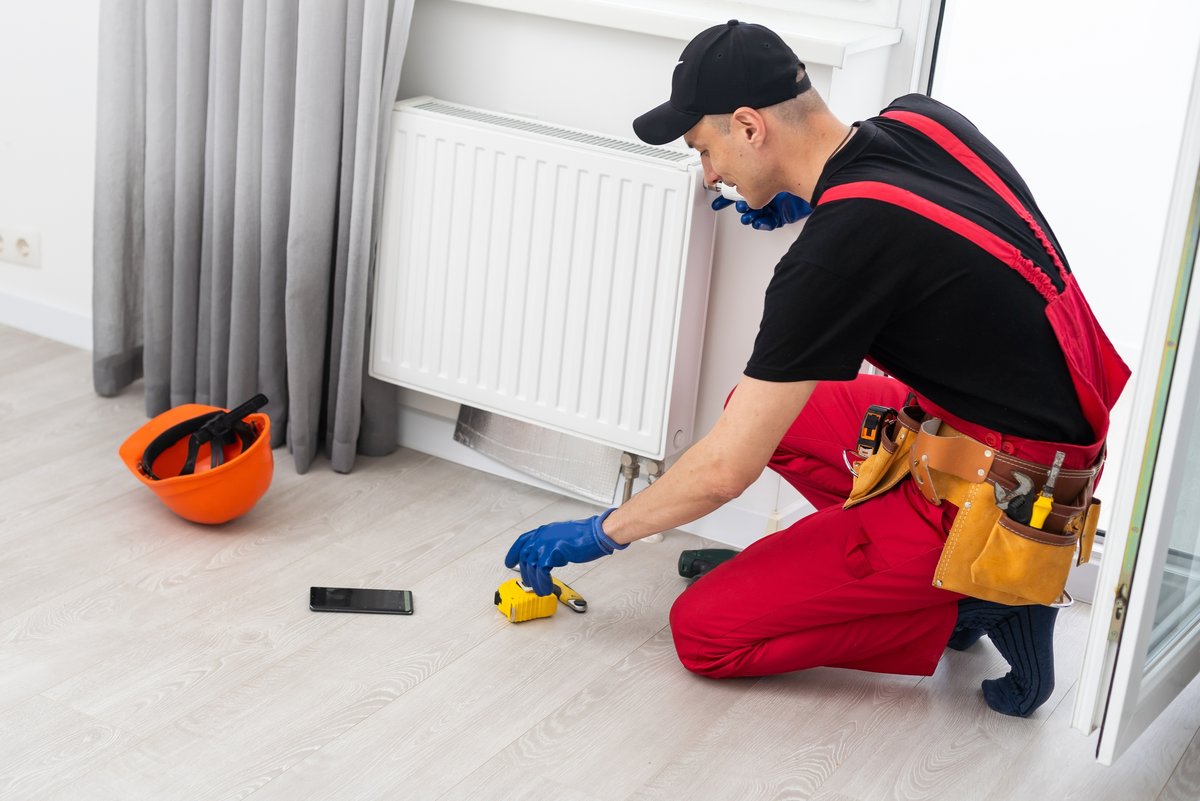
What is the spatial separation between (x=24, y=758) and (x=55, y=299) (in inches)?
68.3

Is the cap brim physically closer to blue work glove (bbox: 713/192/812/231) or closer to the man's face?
the man's face

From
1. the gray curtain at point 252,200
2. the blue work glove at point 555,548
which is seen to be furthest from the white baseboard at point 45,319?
the blue work glove at point 555,548

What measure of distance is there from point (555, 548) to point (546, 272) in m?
0.60

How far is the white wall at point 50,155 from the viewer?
9.92ft

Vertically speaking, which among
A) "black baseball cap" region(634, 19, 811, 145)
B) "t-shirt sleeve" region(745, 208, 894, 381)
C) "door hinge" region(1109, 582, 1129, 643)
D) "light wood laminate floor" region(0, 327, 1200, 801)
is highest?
"black baseball cap" region(634, 19, 811, 145)

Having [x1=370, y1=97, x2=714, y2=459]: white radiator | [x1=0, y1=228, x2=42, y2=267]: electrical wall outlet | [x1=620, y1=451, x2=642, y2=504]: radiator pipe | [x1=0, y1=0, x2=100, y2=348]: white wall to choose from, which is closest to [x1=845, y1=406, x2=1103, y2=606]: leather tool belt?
[x1=370, y1=97, x2=714, y2=459]: white radiator

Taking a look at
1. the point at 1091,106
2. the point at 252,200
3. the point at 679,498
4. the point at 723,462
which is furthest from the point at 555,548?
the point at 1091,106

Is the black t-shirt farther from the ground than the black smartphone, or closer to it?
farther from the ground

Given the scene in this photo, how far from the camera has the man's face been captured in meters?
1.85

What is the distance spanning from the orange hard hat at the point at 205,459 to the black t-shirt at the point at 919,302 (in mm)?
1051

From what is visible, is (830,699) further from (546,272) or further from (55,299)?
(55,299)

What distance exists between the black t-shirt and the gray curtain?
104cm

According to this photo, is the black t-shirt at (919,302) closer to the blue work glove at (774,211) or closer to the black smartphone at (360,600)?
the blue work glove at (774,211)

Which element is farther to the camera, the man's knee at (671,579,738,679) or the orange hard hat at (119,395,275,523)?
the orange hard hat at (119,395,275,523)
